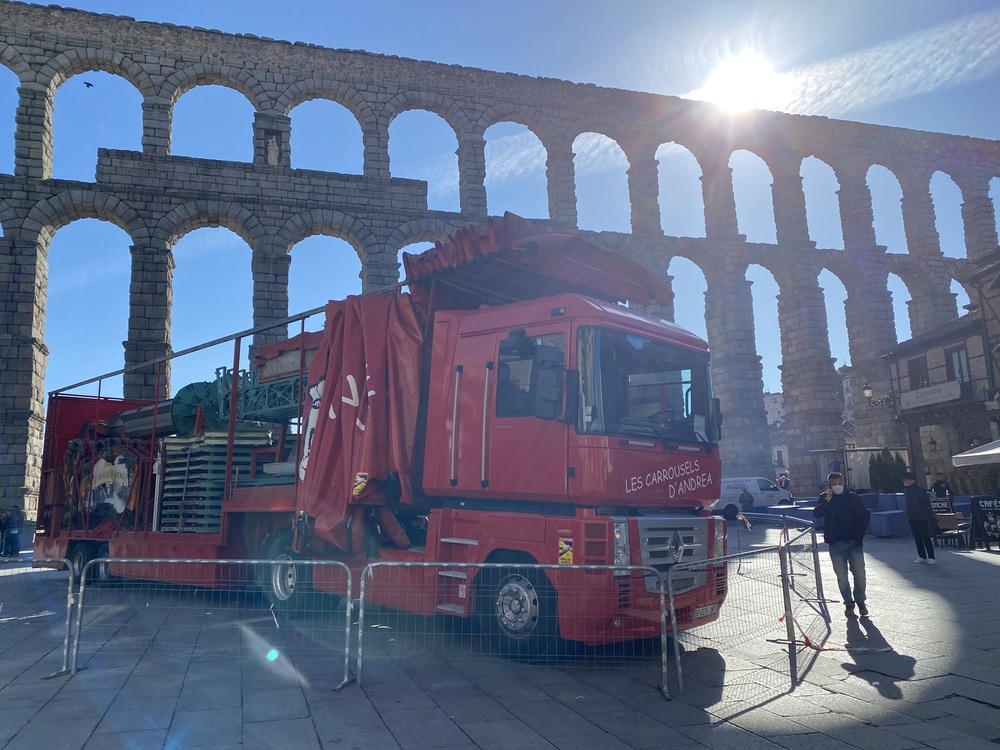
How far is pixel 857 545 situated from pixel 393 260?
2070cm

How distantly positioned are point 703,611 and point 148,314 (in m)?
22.1

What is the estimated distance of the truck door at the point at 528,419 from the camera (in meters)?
6.26

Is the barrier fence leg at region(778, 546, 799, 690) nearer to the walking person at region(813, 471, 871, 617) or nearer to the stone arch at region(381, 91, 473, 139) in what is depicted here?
the walking person at region(813, 471, 871, 617)

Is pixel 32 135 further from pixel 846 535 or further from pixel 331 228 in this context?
pixel 846 535

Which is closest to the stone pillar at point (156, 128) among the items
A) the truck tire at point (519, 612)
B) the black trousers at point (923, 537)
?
the truck tire at point (519, 612)

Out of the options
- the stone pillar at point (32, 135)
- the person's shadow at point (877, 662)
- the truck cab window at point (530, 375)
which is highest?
the stone pillar at point (32, 135)

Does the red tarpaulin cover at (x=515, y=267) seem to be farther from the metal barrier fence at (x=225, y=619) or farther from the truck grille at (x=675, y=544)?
the metal barrier fence at (x=225, y=619)

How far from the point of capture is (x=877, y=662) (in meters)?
6.29

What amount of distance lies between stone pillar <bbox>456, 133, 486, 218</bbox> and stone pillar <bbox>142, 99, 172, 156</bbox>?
10502 millimetres

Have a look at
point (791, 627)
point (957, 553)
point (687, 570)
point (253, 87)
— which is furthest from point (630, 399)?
point (253, 87)

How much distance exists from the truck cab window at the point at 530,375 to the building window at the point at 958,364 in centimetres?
2543

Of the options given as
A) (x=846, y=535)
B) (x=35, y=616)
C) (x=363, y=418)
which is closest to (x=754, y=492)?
(x=846, y=535)

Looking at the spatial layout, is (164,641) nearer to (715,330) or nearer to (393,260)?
(393,260)

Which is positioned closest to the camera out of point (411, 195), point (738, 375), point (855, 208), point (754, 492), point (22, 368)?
point (22, 368)
